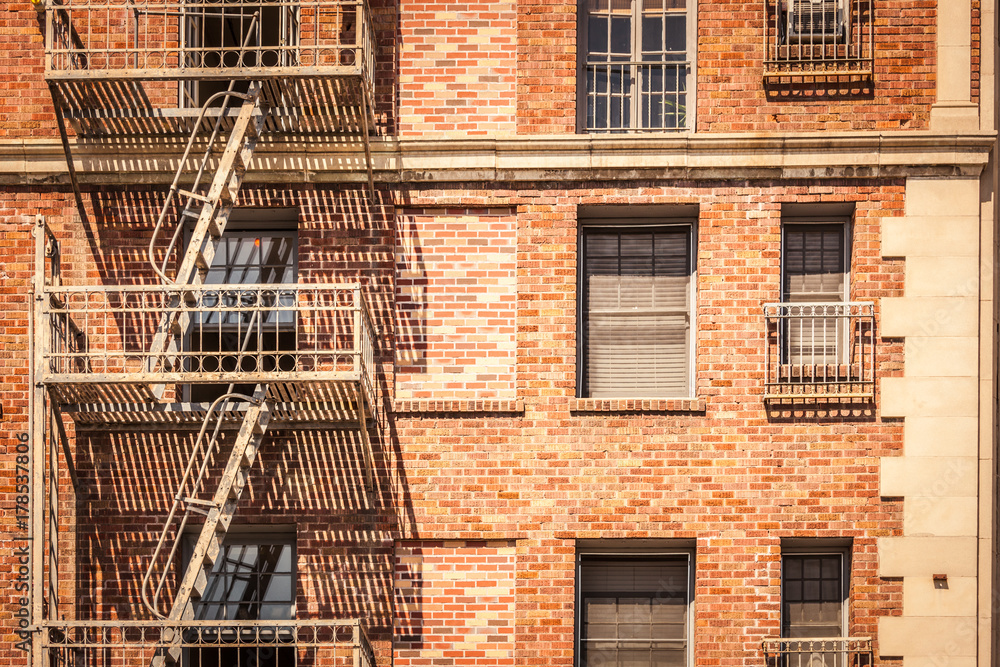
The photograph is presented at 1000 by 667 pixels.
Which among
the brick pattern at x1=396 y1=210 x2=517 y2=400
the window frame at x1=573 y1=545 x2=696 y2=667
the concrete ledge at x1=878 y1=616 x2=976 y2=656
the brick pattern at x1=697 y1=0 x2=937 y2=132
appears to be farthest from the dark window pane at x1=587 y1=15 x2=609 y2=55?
the concrete ledge at x1=878 y1=616 x2=976 y2=656

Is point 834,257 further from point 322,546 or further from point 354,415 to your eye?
point 322,546

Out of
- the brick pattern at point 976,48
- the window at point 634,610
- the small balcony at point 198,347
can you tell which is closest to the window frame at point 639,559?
the window at point 634,610

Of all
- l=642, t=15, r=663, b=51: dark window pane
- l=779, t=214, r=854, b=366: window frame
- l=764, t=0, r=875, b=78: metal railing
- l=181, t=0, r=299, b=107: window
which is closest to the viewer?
l=779, t=214, r=854, b=366: window frame

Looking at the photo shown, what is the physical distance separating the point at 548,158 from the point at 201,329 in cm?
382

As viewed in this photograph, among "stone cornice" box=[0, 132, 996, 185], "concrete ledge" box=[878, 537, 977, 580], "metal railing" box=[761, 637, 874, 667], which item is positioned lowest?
"metal railing" box=[761, 637, 874, 667]

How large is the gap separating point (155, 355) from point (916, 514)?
23.9 ft

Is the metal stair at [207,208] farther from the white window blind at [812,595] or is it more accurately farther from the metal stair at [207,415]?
the white window blind at [812,595]

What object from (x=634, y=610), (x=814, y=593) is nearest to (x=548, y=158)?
(x=634, y=610)

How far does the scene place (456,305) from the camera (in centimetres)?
1158

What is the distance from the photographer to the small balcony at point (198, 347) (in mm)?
10234

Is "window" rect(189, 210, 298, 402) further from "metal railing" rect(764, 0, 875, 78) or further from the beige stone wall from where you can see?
the beige stone wall

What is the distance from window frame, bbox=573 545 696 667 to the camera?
37.2 ft

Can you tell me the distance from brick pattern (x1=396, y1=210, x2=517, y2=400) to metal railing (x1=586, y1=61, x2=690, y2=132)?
151 cm

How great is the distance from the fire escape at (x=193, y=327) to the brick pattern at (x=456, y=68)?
465 millimetres
